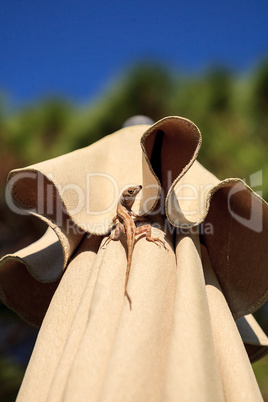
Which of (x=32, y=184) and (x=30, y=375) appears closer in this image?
(x=30, y=375)

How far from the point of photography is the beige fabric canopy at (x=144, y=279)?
500 millimetres

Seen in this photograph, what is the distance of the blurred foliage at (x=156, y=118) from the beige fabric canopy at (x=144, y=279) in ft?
2.58

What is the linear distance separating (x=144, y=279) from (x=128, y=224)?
0.14 metres

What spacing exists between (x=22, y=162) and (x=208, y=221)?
3.70 ft

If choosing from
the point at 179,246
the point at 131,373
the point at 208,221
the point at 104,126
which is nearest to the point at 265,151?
the point at 104,126

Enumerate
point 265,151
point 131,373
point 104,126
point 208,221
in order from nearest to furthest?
1. point 131,373
2. point 208,221
3. point 265,151
4. point 104,126

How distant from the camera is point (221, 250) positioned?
2.59ft

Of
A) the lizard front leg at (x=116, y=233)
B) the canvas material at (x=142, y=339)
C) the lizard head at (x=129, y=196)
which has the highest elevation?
the lizard head at (x=129, y=196)

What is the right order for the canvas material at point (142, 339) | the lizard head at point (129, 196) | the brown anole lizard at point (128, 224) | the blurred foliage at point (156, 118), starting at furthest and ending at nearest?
the blurred foliage at point (156, 118)
the lizard head at point (129, 196)
the brown anole lizard at point (128, 224)
the canvas material at point (142, 339)

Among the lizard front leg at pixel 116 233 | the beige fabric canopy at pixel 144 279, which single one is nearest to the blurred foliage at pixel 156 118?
the beige fabric canopy at pixel 144 279

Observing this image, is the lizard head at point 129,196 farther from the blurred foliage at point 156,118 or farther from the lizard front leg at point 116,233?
the blurred foliage at point 156,118

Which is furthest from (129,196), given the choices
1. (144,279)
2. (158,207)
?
(144,279)

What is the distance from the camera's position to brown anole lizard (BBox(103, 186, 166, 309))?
667 millimetres

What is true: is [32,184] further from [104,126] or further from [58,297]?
[104,126]
